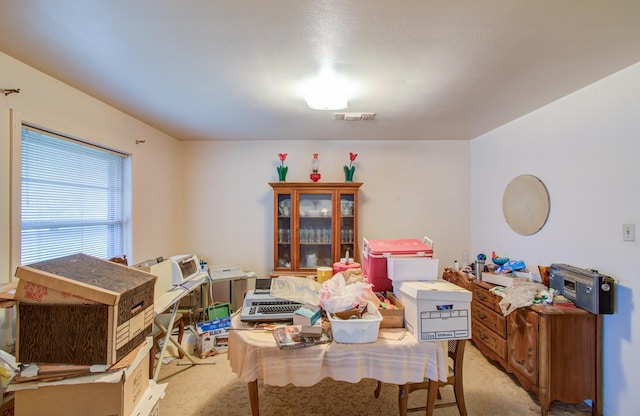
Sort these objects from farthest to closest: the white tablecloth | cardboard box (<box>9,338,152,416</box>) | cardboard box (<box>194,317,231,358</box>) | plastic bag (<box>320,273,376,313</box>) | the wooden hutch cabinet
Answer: the wooden hutch cabinet
cardboard box (<box>194,317,231,358</box>)
plastic bag (<box>320,273,376,313</box>)
the white tablecloth
cardboard box (<box>9,338,152,416</box>)

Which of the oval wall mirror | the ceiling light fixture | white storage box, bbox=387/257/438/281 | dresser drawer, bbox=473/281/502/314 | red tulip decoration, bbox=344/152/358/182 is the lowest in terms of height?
dresser drawer, bbox=473/281/502/314

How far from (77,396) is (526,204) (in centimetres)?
349

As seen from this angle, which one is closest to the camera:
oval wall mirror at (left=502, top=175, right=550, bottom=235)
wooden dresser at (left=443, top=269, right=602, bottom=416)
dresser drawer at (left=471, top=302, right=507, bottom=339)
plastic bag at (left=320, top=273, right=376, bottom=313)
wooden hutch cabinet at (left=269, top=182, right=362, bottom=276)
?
plastic bag at (left=320, top=273, right=376, bottom=313)

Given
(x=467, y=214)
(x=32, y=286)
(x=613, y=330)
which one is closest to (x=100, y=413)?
(x=32, y=286)

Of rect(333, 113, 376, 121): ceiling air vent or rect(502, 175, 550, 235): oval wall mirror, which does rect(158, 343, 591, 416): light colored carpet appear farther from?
rect(333, 113, 376, 121): ceiling air vent

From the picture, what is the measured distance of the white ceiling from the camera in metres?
1.27

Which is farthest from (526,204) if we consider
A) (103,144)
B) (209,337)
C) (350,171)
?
(103,144)

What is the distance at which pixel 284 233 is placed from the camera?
11.9ft

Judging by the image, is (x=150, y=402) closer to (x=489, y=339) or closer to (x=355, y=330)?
(x=355, y=330)

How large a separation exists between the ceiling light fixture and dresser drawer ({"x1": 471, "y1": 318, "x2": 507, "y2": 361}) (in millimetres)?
2412

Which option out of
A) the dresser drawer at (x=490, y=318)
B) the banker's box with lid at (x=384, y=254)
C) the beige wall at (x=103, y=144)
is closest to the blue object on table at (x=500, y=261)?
the dresser drawer at (x=490, y=318)

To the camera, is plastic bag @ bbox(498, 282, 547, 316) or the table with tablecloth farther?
plastic bag @ bbox(498, 282, 547, 316)

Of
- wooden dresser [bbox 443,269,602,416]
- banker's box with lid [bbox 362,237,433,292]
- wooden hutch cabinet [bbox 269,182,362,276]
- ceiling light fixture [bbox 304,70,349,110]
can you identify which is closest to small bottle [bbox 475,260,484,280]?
wooden dresser [bbox 443,269,602,416]

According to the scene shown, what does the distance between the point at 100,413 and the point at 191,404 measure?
1129 mm
